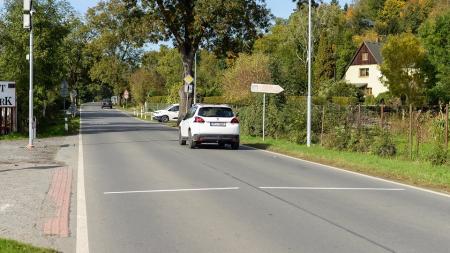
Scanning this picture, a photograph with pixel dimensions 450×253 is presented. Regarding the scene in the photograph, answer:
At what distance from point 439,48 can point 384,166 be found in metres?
42.2

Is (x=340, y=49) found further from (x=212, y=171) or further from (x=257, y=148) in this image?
(x=212, y=171)

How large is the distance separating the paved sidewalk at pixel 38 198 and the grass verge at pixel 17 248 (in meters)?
0.29

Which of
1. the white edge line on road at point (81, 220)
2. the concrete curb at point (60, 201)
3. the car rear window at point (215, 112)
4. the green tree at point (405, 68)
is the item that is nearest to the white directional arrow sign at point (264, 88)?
the car rear window at point (215, 112)

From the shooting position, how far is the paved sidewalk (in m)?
7.72

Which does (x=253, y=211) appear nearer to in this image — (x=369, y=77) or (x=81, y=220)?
(x=81, y=220)

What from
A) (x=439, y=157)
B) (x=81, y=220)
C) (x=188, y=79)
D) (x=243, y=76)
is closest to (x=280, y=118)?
(x=439, y=157)

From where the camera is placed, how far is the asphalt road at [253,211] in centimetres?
738

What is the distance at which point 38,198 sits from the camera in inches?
419

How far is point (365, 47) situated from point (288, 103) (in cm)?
5915

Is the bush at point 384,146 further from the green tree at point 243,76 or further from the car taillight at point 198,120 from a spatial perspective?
the green tree at point 243,76

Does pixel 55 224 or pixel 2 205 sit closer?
pixel 55 224

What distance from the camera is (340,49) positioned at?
3752 inches

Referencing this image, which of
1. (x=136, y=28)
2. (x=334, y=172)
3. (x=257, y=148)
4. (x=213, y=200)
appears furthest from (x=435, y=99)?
(x=213, y=200)

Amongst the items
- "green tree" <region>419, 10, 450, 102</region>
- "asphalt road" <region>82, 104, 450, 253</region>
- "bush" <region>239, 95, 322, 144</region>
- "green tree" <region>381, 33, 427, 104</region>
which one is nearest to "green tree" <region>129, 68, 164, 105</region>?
"green tree" <region>381, 33, 427, 104</region>
